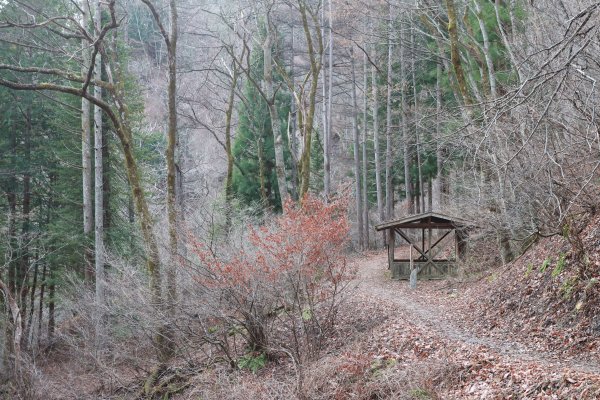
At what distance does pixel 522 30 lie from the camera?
12039 millimetres

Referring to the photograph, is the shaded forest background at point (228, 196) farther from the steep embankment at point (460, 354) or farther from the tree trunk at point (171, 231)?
the steep embankment at point (460, 354)

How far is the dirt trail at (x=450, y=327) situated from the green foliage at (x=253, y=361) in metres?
Answer: 2.44

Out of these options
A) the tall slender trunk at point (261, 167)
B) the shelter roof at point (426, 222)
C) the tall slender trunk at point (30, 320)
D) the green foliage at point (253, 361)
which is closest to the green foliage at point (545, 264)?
the green foliage at point (253, 361)

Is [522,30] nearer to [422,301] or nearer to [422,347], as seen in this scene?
[422,301]

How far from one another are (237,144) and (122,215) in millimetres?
9117

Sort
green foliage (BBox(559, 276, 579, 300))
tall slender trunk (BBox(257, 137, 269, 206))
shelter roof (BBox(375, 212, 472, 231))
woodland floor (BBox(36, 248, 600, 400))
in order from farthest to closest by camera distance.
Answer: tall slender trunk (BBox(257, 137, 269, 206)) → shelter roof (BBox(375, 212, 472, 231)) → green foliage (BBox(559, 276, 579, 300)) → woodland floor (BBox(36, 248, 600, 400))

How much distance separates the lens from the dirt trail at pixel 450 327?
256 inches

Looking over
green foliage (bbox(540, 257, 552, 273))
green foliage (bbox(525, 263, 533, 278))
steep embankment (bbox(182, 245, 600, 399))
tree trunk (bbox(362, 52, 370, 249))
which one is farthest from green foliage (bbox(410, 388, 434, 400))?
tree trunk (bbox(362, 52, 370, 249))

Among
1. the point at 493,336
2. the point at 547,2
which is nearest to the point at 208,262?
the point at 493,336

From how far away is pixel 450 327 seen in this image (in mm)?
9258

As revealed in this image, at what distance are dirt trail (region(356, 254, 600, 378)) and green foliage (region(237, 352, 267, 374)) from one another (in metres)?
2.44

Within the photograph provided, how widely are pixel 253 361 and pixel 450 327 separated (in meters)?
3.63

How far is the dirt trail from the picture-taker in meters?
6.50

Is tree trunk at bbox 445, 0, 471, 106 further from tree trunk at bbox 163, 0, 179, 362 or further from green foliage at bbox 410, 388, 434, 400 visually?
green foliage at bbox 410, 388, 434, 400
